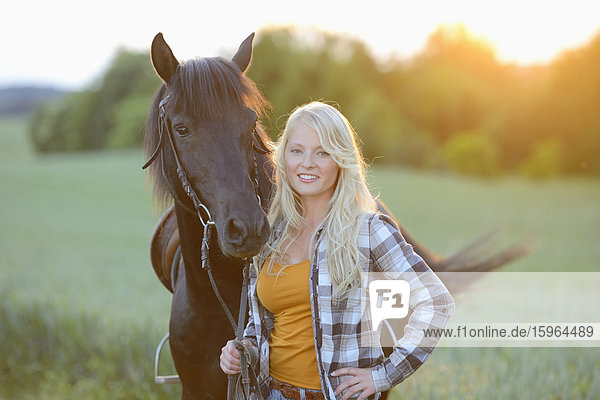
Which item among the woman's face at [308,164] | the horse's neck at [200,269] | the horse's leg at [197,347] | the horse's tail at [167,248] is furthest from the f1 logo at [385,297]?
the horse's tail at [167,248]

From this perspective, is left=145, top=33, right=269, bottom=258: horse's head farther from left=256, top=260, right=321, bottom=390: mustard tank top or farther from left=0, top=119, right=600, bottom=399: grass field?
left=0, top=119, right=600, bottom=399: grass field

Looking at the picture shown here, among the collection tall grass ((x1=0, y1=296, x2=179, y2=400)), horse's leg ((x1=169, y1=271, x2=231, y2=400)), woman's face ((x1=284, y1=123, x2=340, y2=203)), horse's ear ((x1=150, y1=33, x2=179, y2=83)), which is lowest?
tall grass ((x1=0, y1=296, x2=179, y2=400))

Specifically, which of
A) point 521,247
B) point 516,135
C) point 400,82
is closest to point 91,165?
point 400,82

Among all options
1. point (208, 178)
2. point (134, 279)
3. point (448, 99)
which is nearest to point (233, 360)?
point (208, 178)

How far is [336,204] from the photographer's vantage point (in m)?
2.07

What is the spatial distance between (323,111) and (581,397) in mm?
2808

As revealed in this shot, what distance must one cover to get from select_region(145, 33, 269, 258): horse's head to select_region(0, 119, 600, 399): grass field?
3.02 ft

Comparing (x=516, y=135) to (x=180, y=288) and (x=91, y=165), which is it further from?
(x=180, y=288)

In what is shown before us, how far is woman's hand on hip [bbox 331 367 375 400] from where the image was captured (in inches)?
75.7

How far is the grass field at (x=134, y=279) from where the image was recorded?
4000 mm

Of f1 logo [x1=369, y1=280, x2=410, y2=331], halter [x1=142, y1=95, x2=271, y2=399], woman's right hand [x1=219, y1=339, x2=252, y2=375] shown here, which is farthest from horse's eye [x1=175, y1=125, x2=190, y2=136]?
f1 logo [x1=369, y1=280, x2=410, y2=331]

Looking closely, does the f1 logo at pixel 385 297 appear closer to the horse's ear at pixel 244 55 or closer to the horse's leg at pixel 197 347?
the horse's leg at pixel 197 347

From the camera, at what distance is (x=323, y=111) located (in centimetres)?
212

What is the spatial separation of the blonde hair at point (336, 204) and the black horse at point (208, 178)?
137mm
